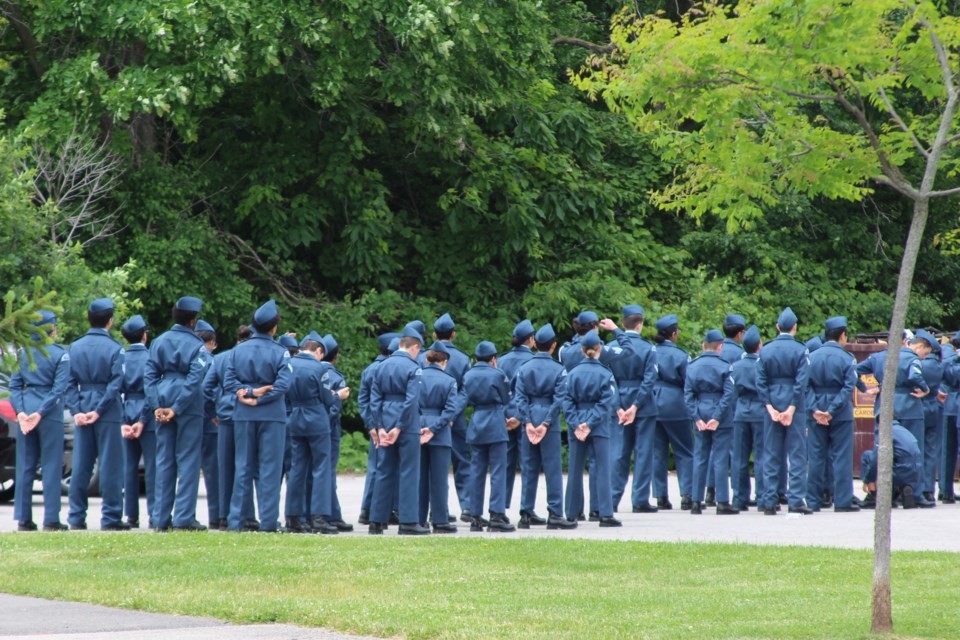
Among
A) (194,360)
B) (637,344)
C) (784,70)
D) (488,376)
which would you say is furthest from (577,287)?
(784,70)

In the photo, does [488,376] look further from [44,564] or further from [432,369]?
[44,564]

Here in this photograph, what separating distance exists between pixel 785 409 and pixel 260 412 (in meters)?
6.04

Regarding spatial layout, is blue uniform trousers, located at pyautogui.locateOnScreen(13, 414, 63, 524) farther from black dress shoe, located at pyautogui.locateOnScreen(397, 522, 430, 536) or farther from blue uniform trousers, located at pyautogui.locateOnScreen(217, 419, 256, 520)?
black dress shoe, located at pyautogui.locateOnScreen(397, 522, 430, 536)

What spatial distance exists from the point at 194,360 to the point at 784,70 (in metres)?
7.20

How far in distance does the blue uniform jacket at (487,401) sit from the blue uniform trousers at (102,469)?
140 inches

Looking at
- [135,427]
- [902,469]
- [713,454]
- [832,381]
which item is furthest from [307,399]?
[902,469]

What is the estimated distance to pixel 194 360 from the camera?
47.9ft

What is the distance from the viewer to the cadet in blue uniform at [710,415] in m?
17.9

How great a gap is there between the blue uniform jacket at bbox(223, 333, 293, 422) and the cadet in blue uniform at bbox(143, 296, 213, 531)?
1.67ft

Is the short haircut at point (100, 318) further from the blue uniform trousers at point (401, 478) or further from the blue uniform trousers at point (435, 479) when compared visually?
the blue uniform trousers at point (435, 479)

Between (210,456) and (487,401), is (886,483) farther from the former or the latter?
(210,456)

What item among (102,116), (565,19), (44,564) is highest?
(565,19)

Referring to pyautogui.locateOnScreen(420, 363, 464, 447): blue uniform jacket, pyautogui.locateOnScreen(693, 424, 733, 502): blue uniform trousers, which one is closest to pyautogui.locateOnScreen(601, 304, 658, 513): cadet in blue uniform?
pyautogui.locateOnScreen(693, 424, 733, 502): blue uniform trousers

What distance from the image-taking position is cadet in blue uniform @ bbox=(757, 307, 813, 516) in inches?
665
